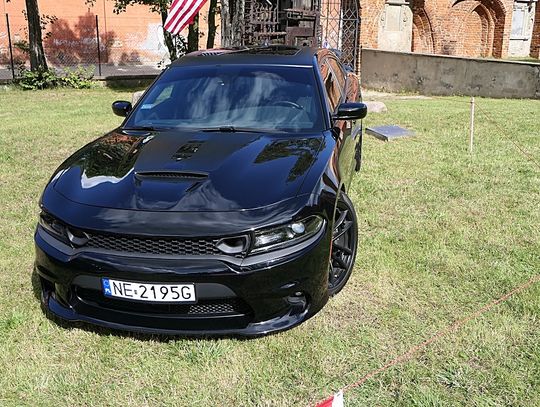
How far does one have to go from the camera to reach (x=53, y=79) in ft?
53.0

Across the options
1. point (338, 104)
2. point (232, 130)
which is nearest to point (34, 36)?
point (338, 104)

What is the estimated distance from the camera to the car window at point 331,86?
439 centimetres

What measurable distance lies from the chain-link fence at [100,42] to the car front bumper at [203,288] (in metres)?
22.4

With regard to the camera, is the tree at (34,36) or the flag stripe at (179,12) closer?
the flag stripe at (179,12)

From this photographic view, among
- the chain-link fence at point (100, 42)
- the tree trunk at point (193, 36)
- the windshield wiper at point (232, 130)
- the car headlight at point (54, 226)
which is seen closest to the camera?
the car headlight at point (54, 226)

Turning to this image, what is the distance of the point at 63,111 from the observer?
12000 millimetres

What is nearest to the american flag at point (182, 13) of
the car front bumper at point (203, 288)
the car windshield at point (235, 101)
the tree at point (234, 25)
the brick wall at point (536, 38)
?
the tree at point (234, 25)

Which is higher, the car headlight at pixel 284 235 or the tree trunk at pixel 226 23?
the tree trunk at pixel 226 23

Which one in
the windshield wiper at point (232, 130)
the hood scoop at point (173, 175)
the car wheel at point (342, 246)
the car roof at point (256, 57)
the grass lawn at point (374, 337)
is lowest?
the grass lawn at point (374, 337)

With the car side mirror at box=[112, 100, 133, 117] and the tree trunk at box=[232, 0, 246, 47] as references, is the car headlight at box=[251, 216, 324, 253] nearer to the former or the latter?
the car side mirror at box=[112, 100, 133, 117]

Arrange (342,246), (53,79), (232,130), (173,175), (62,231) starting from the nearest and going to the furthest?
(62,231), (173,175), (342,246), (232,130), (53,79)

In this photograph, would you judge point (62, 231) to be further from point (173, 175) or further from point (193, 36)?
point (193, 36)

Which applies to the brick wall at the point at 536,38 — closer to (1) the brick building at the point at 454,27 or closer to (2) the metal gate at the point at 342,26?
(1) the brick building at the point at 454,27

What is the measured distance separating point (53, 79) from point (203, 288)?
15281 mm
